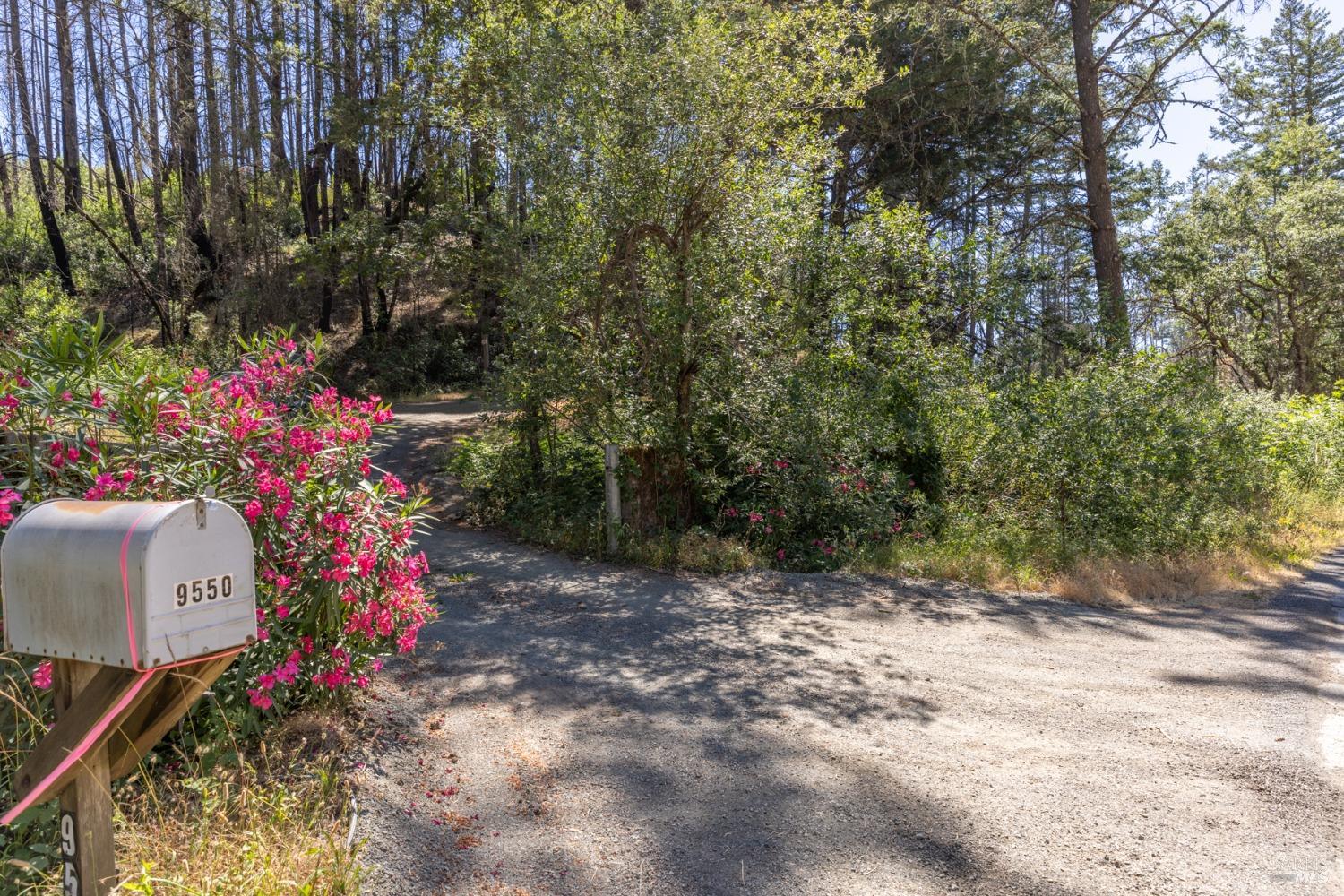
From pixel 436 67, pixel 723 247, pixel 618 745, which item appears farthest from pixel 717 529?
pixel 436 67

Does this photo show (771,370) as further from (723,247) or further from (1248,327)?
(1248,327)

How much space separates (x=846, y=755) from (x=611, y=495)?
18.4ft

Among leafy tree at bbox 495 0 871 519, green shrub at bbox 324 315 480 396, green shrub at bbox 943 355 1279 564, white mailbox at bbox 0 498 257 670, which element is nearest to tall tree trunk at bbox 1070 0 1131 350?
green shrub at bbox 943 355 1279 564

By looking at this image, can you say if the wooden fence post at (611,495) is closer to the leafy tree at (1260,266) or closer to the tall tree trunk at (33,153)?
the tall tree trunk at (33,153)

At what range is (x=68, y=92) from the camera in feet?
Result: 55.8

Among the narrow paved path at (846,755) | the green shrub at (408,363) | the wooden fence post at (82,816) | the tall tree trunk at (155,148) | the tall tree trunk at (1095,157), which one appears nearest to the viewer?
the wooden fence post at (82,816)

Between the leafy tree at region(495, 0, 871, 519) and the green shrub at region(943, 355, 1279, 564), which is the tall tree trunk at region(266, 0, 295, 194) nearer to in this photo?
the leafy tree at region(495, 0, 871, 519)

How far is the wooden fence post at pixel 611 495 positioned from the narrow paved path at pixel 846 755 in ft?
6.50

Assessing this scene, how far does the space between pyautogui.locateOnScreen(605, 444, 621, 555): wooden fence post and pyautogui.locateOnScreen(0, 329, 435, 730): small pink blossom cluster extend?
5.25 meters

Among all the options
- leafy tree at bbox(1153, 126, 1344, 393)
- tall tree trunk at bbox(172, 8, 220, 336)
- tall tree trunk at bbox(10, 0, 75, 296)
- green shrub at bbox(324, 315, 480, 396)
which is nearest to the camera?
tall tree trunk at bbox(10, 0, 75, 296)

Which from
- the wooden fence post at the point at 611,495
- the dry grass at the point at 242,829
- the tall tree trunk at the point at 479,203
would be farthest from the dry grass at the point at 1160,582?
the tall tree trunk at the point at 479,203

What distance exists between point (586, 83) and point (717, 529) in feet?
17.0

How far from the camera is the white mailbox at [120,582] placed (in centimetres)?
203

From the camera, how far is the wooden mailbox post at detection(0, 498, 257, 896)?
6.67ft
